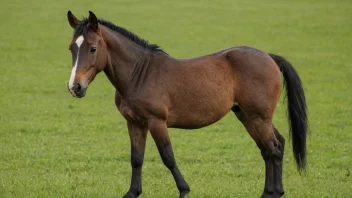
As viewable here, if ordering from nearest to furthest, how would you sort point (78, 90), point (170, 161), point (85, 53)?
Answer: point (78, 90) < point (85, 53) < point (170, 161)

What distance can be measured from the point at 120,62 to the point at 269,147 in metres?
2.21

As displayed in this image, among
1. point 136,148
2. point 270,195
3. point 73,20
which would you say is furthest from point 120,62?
point 270,195

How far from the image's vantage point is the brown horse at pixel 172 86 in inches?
303

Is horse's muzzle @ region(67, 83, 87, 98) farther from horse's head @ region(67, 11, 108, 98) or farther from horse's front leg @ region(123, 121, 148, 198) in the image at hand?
horse's front leg @ region(123, 121, 148, 198)

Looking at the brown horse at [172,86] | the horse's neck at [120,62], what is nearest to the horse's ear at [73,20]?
the brown horse at [172,86]

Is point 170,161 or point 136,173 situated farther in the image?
point 136,173

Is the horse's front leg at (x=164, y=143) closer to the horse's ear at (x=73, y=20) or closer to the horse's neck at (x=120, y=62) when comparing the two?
the horse's neck at (x=120, y=62)

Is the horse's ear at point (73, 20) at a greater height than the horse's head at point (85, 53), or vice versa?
the horse's ear at point (73, 20)

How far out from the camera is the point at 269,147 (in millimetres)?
8625

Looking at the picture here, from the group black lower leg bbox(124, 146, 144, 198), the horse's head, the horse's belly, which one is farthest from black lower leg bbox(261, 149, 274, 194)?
the horse's head

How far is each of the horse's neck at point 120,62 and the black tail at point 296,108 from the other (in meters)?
2.11

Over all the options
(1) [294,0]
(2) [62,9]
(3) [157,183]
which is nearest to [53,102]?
(3) [157,183]

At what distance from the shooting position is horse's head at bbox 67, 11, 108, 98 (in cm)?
738

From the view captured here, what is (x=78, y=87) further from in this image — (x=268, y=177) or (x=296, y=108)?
(x=296, y=108)
